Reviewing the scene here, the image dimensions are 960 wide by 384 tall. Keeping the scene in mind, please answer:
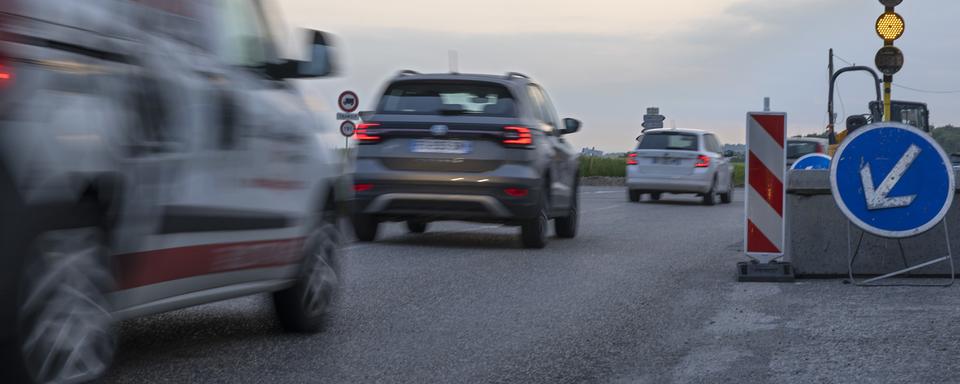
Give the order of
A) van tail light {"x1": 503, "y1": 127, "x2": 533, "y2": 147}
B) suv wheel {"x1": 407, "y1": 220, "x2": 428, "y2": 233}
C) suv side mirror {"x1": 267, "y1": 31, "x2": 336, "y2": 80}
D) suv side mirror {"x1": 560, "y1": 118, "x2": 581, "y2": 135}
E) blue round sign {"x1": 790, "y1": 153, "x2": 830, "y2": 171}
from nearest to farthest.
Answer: suv side mirror {"x1": 267, "y1": 31, "x2": 336, "y2": 80}
van tail light {"x1": 503, "y1": 127, "x2": 533, "y2": 147}
suv side mirror {"x1": 560, "y1": 118, "x2": 581, "y2": 135}
blue round sign {"x1": 790, "y1": 153, "x2": 830, "y2": 171}
suv wheel {"x1": 407, "y1": 220, "x2": 428, "y2": 233}

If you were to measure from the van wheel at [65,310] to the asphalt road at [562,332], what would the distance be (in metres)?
0.96

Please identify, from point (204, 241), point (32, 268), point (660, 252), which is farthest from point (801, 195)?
point (32, 268)

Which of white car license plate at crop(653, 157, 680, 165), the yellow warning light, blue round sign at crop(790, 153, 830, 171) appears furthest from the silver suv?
white car license plate at crop(653, 157, 680, 165)

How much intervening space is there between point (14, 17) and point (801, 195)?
25.0 ft

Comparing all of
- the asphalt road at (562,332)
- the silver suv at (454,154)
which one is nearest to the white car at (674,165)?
the silver suv at (454,154)

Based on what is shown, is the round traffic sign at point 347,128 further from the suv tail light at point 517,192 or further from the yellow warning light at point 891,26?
the suv tail light at point 517,192

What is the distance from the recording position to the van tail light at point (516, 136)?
1382 centimetres

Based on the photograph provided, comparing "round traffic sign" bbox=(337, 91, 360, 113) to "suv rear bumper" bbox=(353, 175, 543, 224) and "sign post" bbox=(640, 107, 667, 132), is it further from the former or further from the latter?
"suv rear bumper" bbox=(353, 175, 543, 224)

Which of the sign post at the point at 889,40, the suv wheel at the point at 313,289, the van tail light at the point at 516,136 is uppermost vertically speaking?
the sign post at the point at 889,40

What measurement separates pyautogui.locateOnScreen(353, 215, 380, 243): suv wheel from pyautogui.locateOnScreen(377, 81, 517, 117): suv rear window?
3.56 ft

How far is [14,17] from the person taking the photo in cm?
442

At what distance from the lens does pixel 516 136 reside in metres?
13.8

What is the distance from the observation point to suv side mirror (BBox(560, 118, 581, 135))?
16094 millimetres

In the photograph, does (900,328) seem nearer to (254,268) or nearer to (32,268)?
(254,268)
